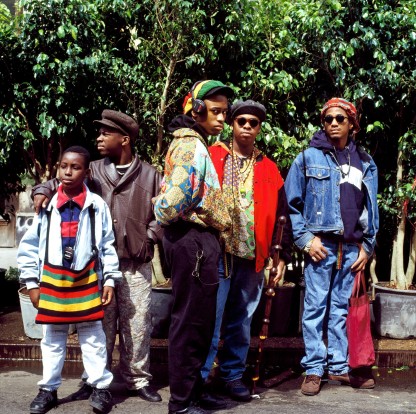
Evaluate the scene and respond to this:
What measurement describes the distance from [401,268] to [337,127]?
2324mm

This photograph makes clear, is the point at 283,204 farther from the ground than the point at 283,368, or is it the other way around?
the point at 283,204

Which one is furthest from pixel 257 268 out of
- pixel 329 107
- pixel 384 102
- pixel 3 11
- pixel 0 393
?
pixel 3 11

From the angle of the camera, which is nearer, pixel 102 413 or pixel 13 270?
pixel 102 413

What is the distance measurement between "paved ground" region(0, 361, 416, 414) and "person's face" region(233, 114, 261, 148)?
1973 mm

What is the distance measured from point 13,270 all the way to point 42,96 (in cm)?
399

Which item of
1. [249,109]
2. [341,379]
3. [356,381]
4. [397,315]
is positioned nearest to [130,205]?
[249,109]

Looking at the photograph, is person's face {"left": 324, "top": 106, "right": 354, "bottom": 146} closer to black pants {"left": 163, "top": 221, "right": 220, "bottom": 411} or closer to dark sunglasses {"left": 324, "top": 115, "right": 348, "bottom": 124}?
dark sunglasses {"left": 324, "top": 115, "right": 348, "bottom": 124}

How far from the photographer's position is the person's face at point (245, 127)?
5070 millimetres

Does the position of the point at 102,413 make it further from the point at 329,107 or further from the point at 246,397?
the point at 329,107

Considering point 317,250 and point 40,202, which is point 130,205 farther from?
point 317,250

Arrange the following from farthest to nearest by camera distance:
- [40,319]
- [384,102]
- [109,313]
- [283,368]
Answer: [384,102]
[283,368]
[109,313]
[40,319]

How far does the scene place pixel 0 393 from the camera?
5164 millimetres

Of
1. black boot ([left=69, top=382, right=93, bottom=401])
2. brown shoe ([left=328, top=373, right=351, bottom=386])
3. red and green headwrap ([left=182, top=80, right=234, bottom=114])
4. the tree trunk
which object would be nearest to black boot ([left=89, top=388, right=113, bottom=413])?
black boot ([left=69, top=382, right=93, bottom=401])

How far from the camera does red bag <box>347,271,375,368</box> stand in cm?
538
